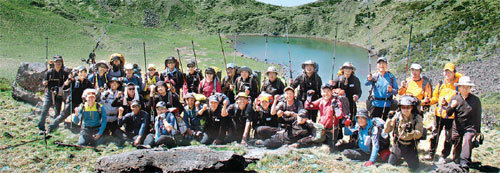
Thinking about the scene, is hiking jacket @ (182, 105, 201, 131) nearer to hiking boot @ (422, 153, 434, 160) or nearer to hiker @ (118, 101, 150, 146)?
hiker @ (118, 101, 150, 146)

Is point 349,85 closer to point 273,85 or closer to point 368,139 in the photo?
point 368,139

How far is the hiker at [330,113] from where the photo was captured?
8.36 m

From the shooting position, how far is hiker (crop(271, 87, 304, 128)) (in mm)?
8523

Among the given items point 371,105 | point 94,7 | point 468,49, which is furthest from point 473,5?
point 94,7

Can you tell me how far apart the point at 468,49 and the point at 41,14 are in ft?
175

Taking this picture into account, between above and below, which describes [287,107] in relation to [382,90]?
below

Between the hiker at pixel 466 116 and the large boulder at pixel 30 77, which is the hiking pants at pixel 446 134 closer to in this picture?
the hiker at pixel 466 116

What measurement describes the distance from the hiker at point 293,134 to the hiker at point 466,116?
311 centimetres

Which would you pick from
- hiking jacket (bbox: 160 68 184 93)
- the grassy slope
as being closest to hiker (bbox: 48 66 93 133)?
hiking jacket (bbox: 160 68 184 93)

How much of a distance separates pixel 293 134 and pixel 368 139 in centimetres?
189

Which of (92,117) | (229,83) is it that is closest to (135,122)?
(92,117)

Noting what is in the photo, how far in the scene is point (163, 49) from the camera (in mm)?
43688

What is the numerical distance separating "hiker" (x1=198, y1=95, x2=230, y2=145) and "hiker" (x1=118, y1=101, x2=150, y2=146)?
1.47 metres

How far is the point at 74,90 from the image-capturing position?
9.48 meters
